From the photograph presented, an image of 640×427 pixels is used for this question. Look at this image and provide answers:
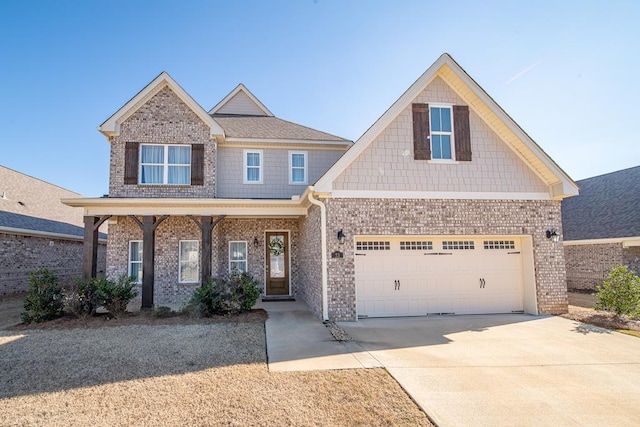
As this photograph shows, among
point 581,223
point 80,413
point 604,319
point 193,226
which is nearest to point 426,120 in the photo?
point 604,319

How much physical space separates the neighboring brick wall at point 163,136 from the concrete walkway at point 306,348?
587cm

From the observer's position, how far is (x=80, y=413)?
405 cm

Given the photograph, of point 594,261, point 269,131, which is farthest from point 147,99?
point 594,261

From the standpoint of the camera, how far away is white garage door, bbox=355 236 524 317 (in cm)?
959

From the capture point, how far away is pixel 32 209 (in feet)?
56.1

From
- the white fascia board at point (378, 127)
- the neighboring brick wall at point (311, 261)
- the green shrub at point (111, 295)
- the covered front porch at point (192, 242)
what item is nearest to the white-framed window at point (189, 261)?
the covered front porch at point (192, 242)

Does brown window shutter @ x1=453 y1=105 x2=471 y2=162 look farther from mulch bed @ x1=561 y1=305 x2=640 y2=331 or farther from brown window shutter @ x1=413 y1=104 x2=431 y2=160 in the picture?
mulch bed @ x1=561 y1=305 x2=640 y2=331

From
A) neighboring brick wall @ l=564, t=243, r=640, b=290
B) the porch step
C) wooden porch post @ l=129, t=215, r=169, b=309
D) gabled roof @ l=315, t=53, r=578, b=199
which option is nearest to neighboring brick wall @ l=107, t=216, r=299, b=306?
the porch step

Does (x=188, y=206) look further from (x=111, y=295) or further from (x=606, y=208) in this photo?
(x=606, y=208)

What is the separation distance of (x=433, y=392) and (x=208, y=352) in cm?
403

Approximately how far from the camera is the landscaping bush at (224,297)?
30.6 ft

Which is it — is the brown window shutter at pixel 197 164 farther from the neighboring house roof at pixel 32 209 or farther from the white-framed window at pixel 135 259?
the neighboring house roof at pixel 32 209

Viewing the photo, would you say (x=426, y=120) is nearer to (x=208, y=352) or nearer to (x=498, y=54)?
(x=498, y=54)

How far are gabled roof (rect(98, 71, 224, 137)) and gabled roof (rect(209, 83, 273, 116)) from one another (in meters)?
3.70
